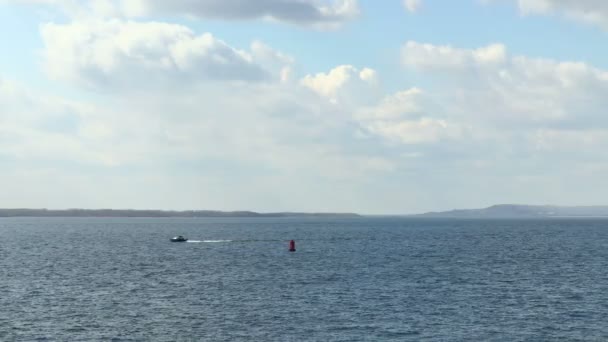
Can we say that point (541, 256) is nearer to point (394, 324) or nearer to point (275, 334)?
point (394, 324)

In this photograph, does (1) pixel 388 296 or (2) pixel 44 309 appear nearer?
(2) pixel 44 309

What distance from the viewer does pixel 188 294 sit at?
292 ft

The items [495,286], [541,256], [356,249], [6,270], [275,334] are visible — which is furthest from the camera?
[356,249]

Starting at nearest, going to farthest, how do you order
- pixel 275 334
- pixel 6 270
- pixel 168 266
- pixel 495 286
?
pixel 275 334 → pixel 495 286 → pixel 6 270 → pixel 168 266

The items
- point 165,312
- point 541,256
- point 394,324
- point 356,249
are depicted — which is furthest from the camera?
point 356,249

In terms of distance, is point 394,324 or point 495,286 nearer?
point 394,324

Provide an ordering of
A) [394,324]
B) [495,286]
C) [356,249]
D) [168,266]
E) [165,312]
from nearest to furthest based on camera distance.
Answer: [394,324] → [165,312] → [495,286] → [168,266] → [356,249]

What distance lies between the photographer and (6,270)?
11800 cm

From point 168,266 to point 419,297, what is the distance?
54.4m

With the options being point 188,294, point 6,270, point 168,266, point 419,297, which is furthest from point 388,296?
point 6,270

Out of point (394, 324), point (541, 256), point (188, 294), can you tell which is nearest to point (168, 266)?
point (188, 294)

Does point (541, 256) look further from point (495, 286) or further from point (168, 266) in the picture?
point (168, 266)

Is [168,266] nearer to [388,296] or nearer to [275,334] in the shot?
[388,296]

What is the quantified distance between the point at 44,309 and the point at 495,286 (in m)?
57.2
